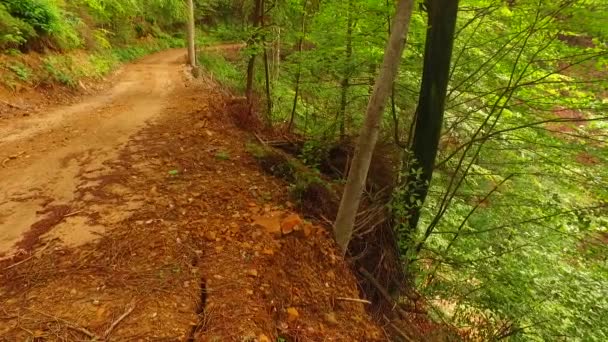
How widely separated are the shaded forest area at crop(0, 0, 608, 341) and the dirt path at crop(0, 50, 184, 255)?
2.59 m

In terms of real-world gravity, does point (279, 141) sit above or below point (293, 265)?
above

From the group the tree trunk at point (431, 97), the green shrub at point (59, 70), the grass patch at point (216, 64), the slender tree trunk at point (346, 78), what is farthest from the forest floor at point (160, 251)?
the grass patch at point (216, 64)

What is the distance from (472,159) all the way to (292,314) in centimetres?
347

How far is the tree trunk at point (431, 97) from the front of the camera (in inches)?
169

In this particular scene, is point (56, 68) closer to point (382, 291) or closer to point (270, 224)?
point (270, 224)

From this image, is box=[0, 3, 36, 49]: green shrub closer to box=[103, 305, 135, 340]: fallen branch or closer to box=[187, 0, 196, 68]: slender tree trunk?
box=[187, 0, 196, 68]: slender tree trunk

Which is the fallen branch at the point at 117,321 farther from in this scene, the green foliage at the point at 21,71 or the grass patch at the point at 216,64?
the grass patch at the point at 216,64

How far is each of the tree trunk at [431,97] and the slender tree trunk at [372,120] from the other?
1004mm

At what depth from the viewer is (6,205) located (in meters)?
4.11

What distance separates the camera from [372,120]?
332 cm

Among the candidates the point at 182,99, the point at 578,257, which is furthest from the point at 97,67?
the point at 578,257

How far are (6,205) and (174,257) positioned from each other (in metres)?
2.26

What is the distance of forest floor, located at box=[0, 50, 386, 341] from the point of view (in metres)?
2.75

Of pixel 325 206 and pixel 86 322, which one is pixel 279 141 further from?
pixel 86 322
